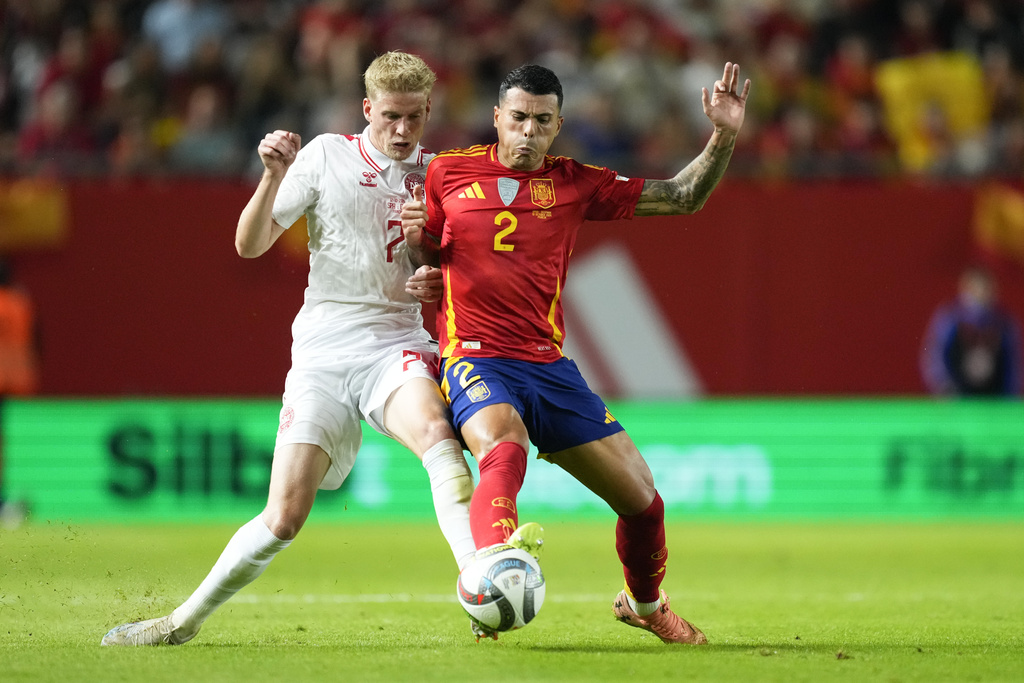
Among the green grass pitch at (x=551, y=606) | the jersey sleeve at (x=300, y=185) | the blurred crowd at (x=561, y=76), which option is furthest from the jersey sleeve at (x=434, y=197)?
the blurred crowd at (x=561, y=76)

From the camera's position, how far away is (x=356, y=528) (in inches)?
462

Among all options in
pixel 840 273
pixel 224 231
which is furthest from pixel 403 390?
pixel 840 273


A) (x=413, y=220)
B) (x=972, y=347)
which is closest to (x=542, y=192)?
(x=413, y=220)

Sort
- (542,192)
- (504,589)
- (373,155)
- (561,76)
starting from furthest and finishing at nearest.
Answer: (561,76), (373,155), (542,192), (504,589)

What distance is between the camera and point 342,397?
561cm

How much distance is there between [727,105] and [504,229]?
1086mm

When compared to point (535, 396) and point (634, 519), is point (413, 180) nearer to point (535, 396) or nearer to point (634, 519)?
point (535, 396)

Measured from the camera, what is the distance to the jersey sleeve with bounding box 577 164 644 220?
570 centimetres

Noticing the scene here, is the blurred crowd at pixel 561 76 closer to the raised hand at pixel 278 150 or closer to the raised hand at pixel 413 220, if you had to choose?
the raised hand at pixel 413 220

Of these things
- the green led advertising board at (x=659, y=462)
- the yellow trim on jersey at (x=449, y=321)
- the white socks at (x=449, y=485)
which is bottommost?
the green led advertising board at (x=659, y=462)

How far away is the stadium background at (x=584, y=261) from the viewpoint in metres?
12.0

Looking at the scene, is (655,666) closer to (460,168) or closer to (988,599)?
(460,168)

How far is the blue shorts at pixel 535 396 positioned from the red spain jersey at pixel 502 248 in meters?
0.06

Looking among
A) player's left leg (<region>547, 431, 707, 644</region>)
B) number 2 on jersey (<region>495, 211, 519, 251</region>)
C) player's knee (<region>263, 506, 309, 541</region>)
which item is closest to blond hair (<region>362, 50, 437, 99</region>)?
number 2 on jersey (<region>495, 211, 519, 251</region>)
